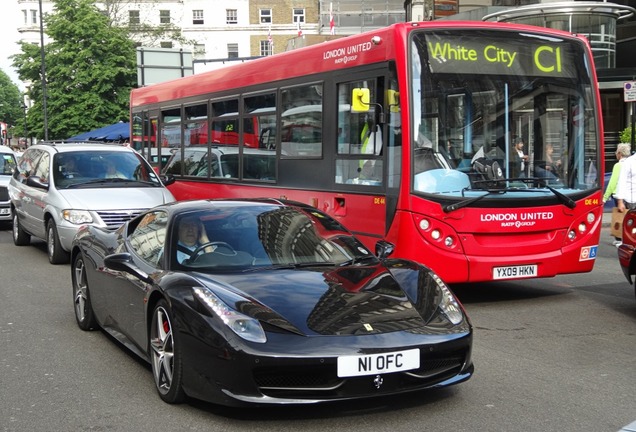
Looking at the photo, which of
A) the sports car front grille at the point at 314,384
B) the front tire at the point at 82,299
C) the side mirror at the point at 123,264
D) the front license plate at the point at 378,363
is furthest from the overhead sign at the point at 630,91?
the sports car front grille at the point at 314,384

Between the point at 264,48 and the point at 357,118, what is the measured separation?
250ft

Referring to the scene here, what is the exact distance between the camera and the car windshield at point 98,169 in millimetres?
13258

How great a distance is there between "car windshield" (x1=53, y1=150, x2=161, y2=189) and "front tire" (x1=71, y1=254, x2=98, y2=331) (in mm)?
5146

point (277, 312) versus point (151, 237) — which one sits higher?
point (151, 237)

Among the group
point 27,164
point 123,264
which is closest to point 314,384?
point 123,264

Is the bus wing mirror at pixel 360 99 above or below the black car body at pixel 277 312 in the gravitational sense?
above

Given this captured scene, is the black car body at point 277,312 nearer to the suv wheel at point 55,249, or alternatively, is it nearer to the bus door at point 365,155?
the bus door at point 365,155

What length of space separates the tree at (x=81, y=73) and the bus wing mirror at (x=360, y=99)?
4876cm

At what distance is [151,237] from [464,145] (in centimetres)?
391

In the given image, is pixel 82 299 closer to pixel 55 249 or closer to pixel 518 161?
pixel 518 161

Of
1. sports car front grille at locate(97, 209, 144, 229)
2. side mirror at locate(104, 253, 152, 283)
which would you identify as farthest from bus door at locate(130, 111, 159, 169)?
side mirror at locate(104, 253, 152, 283)

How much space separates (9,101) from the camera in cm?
14650

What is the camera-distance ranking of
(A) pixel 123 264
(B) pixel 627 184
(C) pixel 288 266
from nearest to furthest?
(C) pixel 288 266 → (A) pixel 123 264 → (B) pixel 627 184

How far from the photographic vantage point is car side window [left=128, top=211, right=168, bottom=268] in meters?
6.18
